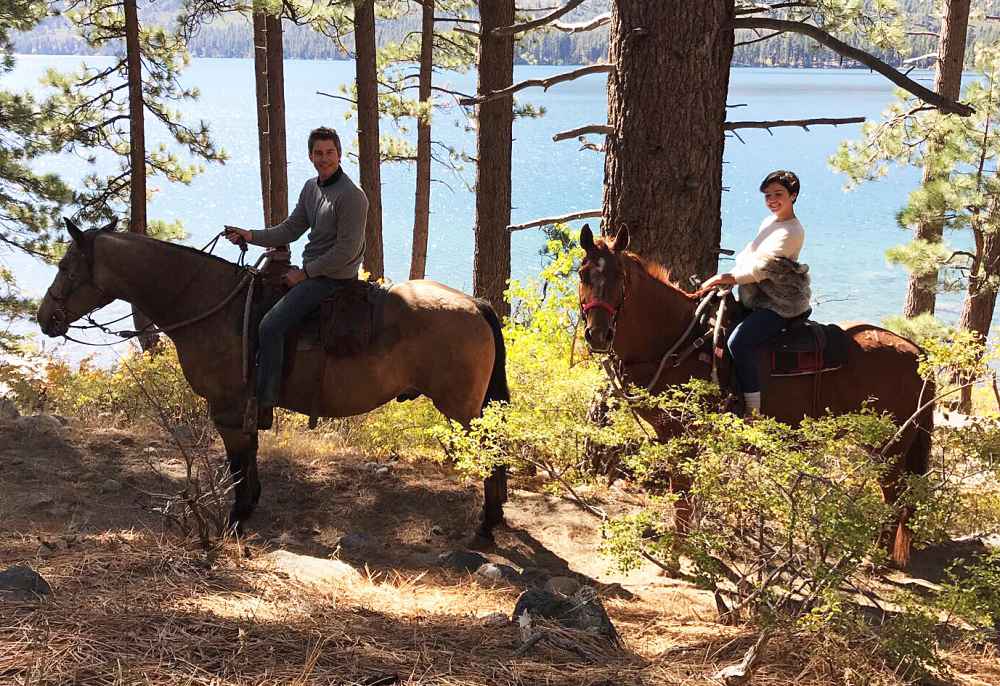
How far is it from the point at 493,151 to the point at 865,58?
18.2ft

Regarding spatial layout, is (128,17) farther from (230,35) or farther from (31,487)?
(230,35)

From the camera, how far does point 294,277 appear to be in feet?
20.3

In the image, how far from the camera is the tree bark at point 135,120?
42.1 ft

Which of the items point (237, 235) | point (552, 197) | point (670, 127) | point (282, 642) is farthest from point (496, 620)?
point (552, 197)

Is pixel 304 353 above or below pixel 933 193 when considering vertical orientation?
below

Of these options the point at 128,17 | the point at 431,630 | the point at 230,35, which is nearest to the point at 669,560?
the point at 431,630

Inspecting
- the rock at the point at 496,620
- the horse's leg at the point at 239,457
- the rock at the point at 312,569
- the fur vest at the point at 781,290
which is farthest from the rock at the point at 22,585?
the fur vest at the point at 781,290

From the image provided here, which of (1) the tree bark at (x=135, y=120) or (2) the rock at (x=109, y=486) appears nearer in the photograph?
(2) the rock at (x=109, y=486)

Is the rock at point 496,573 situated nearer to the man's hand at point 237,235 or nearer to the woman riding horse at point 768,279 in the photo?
the woman riding horse at point 768,279

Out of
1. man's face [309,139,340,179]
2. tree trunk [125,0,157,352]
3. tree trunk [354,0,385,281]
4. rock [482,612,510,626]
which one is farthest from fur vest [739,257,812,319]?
tree trunk [125,0,157,352]

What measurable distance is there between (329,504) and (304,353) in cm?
141

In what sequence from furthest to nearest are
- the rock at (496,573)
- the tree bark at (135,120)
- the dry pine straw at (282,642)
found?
the tree bark at (135,120)
the rock at (496,573)
the dry pine straw at (282,642)

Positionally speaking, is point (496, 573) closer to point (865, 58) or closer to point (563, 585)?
point (563, 585)

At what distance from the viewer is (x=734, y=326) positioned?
227 inches
